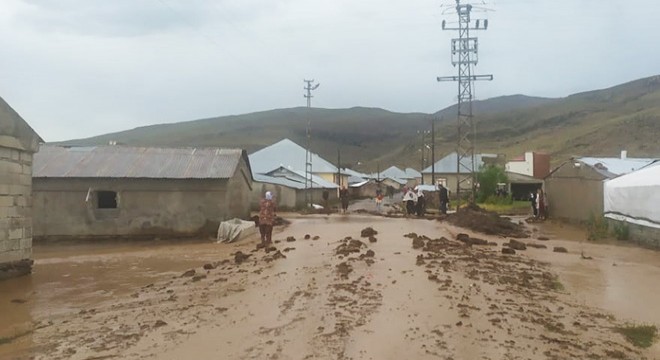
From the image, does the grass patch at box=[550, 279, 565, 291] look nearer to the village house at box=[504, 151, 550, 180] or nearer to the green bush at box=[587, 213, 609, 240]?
the green bush at box=[587, 213, 609, 240]

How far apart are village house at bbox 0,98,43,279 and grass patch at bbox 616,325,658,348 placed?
12.5m

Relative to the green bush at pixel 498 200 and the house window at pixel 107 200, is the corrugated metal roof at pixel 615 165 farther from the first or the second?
the house window at pixel 107 200

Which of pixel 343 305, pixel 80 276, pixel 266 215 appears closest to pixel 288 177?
pixel 266 215

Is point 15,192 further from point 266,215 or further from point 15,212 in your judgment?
point 266,215

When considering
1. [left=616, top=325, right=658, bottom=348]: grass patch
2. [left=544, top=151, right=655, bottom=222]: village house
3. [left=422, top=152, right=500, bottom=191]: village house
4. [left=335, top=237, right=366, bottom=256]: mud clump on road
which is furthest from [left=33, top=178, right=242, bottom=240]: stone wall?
[left=422, top=152, right=500, bottom=191]: village house

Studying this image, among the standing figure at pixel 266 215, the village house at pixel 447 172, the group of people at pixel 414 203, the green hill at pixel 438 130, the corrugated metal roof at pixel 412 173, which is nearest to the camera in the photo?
the standing figure at pixel 266 215

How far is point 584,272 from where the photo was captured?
48.1 feet

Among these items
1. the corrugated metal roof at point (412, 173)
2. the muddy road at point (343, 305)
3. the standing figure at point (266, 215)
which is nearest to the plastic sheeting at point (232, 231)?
the standing figure at point (266, 215)

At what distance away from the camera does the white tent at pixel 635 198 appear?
1995 centimetres

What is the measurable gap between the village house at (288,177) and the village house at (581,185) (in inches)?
609

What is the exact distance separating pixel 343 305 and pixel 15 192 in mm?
9457

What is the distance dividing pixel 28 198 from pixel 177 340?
9.65 metres

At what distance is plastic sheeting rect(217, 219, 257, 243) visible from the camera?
23.5 meters

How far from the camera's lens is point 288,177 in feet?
182
